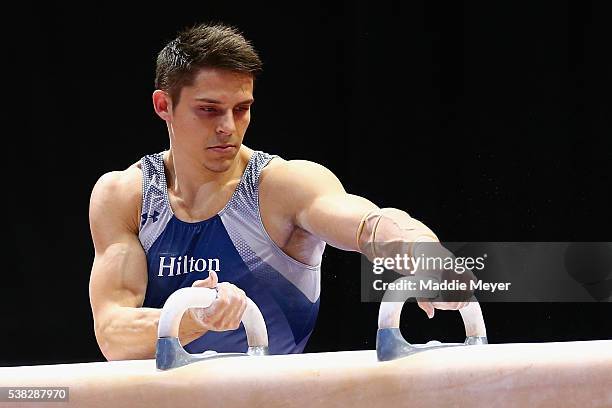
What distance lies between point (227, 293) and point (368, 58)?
2.21 meters

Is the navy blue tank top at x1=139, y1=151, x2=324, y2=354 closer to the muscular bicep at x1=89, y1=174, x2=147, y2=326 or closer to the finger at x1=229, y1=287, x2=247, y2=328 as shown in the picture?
the muscular bicep at x1=89, y1=174, x2=147, y2=326

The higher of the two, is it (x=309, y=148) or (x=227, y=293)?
(x=309, y=148)

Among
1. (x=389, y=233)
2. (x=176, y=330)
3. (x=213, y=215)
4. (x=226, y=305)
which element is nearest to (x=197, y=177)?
(x=213, y=215)

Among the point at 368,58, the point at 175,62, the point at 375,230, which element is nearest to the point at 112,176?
the point at 175,62

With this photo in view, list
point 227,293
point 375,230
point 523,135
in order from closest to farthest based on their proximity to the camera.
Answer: point 227,293 → point 375,230 → point 523,135

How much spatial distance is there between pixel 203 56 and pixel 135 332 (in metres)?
0.87

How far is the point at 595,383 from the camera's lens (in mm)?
1241

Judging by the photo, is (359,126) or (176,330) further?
(359,126)

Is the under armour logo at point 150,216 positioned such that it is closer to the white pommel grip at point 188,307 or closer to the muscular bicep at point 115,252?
the muscular bicep at point 115,252

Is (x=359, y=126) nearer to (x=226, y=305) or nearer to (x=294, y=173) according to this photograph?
(x=294, y=173)

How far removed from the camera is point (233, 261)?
8.98ft

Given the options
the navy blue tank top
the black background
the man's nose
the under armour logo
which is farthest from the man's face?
the black background

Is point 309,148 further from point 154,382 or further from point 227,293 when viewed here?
point 154,382

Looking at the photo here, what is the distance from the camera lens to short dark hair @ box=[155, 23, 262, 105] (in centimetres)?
269
